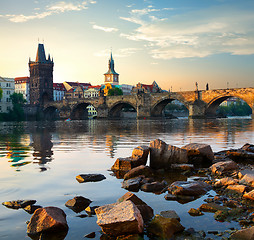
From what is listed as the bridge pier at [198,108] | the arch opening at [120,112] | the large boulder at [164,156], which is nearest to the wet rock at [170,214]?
the large boulder at [164,156]

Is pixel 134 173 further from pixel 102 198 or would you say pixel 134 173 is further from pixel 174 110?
pixel 174 110

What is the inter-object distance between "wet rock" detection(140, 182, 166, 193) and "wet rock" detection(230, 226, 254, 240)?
2.65m

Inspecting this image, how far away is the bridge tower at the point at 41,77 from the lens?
102938 millimetres

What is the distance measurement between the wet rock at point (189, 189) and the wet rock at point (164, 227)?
169cm

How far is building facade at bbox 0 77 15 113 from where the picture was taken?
76688mm

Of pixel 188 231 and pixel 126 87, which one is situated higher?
pixel 126 87

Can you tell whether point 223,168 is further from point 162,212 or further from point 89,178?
point 162,212

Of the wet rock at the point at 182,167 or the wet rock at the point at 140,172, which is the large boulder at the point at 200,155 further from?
the wet rock at the point at 140,172

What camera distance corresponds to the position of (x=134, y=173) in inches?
323

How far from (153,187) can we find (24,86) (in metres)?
145

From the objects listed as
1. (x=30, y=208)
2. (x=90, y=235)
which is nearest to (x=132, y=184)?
(x=30, y=208)

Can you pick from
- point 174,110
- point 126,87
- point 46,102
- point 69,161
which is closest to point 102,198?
point 69,161

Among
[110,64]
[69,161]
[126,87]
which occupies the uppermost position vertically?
[110,64]

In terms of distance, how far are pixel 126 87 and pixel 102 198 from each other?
479ft
